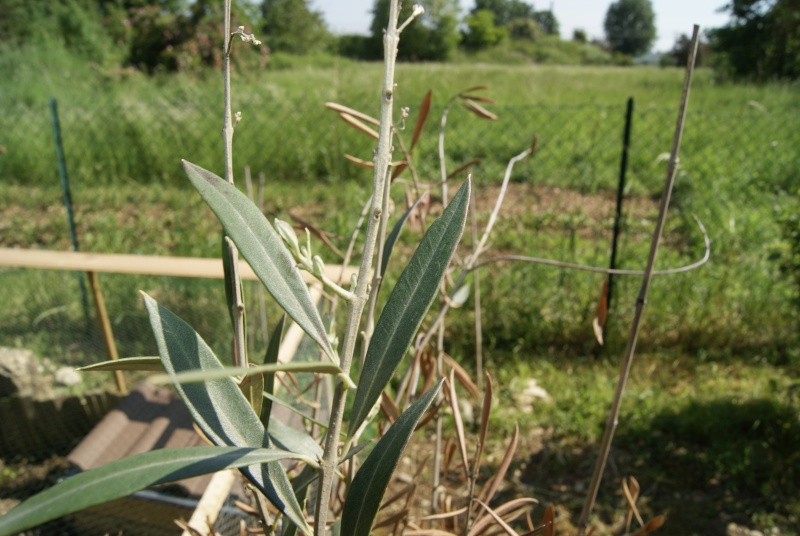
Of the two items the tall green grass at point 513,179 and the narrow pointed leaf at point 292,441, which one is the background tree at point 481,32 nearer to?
the tall green grass at point 513,179

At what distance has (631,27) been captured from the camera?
4300 cm

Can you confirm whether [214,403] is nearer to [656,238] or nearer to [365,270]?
[365,270]

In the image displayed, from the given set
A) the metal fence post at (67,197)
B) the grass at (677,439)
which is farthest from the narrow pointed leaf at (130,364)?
the metal fence post at (67,197)

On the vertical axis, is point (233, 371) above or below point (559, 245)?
above

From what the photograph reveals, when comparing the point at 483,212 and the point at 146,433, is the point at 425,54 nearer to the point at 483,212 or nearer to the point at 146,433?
the point at 483,212

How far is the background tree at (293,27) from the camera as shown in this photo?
24422mm

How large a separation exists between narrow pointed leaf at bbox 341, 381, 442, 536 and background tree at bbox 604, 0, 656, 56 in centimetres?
4433

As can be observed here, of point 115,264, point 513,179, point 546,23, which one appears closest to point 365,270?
point 115,264

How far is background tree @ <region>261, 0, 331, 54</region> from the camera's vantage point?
24.4m

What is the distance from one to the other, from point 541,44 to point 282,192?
28.6 m

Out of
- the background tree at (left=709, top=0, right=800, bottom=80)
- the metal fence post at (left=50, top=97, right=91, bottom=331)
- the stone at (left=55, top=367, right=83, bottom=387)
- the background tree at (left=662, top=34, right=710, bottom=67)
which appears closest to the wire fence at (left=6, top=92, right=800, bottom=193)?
the metal fence post at (left=50, top=97, right=91, bottom=331)

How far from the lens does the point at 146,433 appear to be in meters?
2.27

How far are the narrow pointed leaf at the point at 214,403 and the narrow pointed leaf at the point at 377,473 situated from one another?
5 cm

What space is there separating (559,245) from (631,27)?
4462cm
